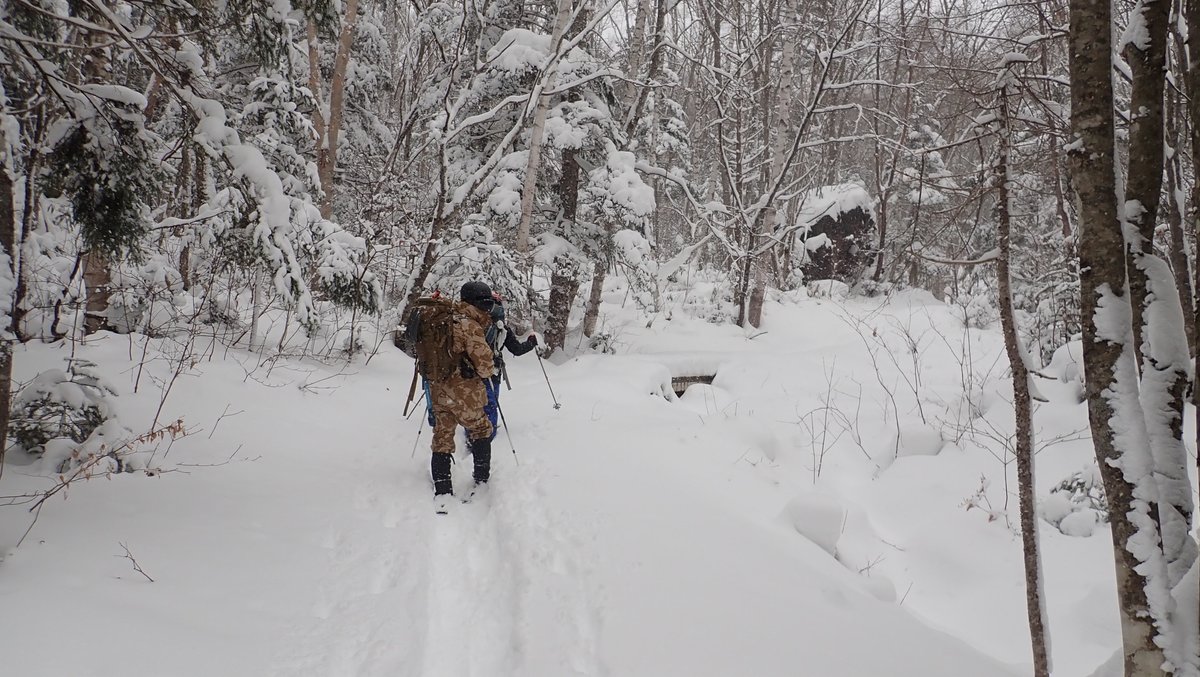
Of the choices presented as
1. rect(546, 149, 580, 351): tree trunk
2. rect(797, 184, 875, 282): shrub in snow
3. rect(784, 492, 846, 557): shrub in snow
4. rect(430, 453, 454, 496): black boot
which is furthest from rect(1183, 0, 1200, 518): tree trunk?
rect(797, 184, 875, 282): shrub in snow

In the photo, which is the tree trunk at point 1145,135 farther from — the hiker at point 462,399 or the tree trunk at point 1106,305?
the hiker at point 462,399

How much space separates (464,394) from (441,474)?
740mm

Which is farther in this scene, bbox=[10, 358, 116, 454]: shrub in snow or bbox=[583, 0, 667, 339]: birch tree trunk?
bbox=[583, 0, 667, 339]: birch tree trunk

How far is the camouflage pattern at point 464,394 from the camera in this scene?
17.3ft

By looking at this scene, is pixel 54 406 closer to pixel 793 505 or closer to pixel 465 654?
pixel 465 654

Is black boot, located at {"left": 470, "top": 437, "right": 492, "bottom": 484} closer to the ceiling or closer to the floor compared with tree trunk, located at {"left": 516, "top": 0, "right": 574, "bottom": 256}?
closer to the floor

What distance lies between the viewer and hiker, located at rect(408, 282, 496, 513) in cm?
521

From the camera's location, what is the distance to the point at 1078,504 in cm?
516

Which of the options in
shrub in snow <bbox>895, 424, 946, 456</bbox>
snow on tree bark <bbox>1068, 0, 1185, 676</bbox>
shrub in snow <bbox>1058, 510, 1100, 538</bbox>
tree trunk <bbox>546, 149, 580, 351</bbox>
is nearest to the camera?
snow on tree bark <bbox>1068, 0, 1185, 676</bbox>

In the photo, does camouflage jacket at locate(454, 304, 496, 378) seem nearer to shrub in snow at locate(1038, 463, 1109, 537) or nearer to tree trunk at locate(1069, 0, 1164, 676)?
tree trunk at locate(1069, 0, 1164, 676)

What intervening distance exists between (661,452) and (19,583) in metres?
4.69

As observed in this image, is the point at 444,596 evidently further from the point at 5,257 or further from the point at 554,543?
the point at 5,257

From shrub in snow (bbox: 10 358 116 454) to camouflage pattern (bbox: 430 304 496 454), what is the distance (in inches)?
99.5

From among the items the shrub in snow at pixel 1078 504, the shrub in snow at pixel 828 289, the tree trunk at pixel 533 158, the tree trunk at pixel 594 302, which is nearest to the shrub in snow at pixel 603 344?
the tree trunk at pixel 594 302
